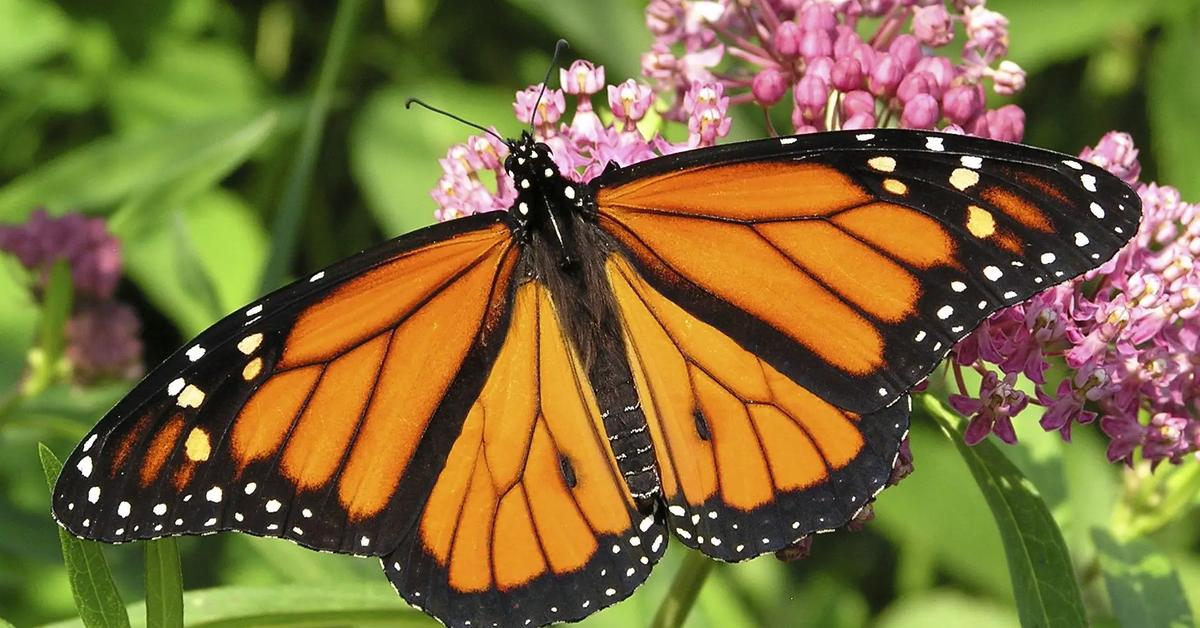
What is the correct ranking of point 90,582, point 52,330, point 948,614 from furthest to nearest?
point 948,614, point 52,330, point 90,582

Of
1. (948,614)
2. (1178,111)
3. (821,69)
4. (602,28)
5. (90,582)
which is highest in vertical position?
(602,28)

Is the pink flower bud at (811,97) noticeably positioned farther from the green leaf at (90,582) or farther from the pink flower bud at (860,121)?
the green leaf at (90,582)

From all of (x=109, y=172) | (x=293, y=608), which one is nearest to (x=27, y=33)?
(x=109, y=172)

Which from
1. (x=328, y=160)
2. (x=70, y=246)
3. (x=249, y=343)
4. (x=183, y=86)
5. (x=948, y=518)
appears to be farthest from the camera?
(x=328, y=160)

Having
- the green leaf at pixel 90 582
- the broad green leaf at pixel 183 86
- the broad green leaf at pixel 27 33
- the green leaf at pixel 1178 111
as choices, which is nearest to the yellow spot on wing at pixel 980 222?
the green leaf at pixel 90 582

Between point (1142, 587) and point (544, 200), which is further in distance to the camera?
point (1142, 587)

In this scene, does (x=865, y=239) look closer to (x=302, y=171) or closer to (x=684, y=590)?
(x=684, y=590)

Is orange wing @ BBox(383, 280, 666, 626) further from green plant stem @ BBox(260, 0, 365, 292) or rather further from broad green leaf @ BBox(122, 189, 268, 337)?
broad green leaf @ BBox(122, 189, 268, 337)
